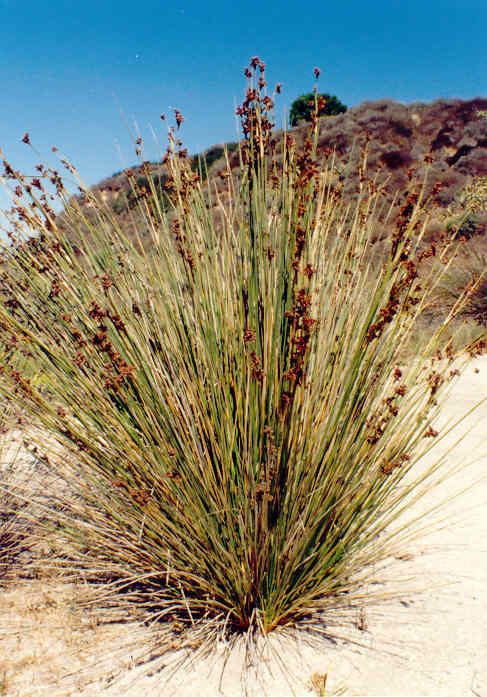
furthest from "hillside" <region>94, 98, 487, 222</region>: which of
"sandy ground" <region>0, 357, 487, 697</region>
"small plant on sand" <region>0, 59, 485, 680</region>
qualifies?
"sandy ground" <region>0, 357, 487, 697</region>

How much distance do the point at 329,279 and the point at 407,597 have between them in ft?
4.91

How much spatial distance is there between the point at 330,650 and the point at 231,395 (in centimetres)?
106

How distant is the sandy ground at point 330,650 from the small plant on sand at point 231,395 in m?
0.17

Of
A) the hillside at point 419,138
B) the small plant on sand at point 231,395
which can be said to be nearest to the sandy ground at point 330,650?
the small plant on sand at point 231,395

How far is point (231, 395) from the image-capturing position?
2.30 meters

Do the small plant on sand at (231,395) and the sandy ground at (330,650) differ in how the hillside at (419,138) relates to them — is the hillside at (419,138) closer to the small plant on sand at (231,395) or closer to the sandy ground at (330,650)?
the small plant on sand at (231,395)

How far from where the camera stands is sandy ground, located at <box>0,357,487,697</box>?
2.01 meters

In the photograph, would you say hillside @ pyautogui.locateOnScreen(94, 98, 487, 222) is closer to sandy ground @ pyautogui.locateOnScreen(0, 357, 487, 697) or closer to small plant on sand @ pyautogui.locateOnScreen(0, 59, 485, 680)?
small plant on sand @ pyautogui.locateOnScreen(0, 59, 485, 680)

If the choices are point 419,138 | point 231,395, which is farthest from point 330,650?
point 419,138

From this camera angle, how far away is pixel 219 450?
2188 mm

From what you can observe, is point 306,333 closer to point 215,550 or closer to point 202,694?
point 215,550

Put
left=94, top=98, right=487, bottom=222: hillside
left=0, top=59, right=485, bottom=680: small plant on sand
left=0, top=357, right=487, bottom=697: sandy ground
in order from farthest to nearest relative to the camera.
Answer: left=94, top=98, right=487, bottom=222: hillside, left=0, top=59, right=485, bottom=680: small plant on sand, left=0, top=357, right=487, bottom=697: sandy ground

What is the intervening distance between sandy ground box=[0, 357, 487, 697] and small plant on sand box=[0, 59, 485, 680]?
0.17 metres

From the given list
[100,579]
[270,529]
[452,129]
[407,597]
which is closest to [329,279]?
[270,529]
